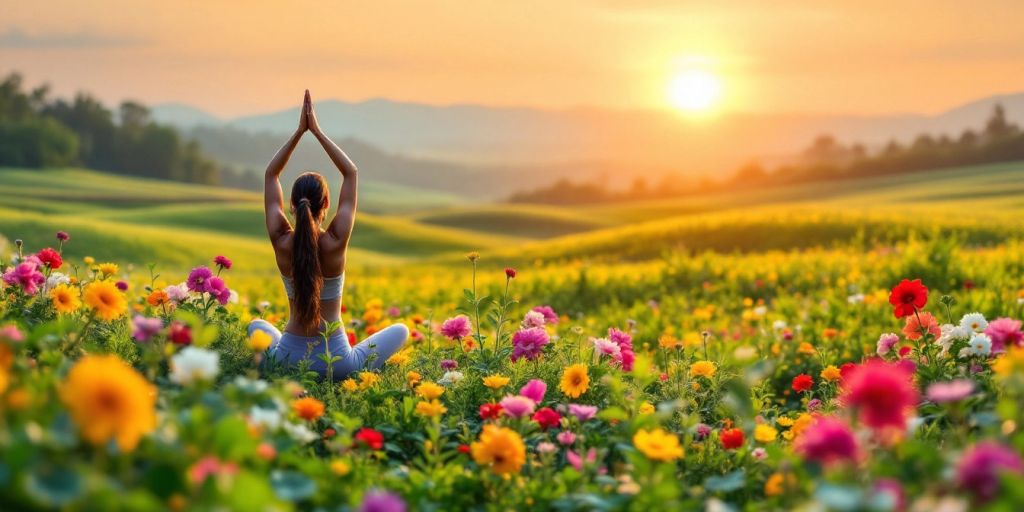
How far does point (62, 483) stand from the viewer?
2.05 meters

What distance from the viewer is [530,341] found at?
4.87 m

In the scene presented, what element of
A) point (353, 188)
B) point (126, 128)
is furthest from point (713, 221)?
point (126, 128)

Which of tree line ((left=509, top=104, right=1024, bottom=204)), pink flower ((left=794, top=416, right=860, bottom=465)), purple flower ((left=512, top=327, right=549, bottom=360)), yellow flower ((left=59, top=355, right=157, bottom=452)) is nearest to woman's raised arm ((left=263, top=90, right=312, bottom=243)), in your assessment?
purple flower ((left=512, top=327, right=549, bottom=360))

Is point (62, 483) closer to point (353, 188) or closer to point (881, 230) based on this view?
point (353, 188)

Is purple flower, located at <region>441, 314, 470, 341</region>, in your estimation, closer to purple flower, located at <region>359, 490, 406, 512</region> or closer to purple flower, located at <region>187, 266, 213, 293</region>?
purple flower, located at <region>187, 266, 213, 293</region>

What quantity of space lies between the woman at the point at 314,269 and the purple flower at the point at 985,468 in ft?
11.6

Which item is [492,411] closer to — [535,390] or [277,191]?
[535,390]

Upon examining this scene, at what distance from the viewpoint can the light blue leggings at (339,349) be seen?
17.8ft

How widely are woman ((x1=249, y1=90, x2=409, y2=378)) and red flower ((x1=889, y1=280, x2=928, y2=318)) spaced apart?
2.78m

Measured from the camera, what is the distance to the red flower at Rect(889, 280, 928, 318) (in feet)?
15.3

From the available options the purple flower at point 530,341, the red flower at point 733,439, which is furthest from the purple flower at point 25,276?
the red flower at point 733,439

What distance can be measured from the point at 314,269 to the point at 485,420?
169cm

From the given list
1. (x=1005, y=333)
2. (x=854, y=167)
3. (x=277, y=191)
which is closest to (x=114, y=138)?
(x=854, y=167)

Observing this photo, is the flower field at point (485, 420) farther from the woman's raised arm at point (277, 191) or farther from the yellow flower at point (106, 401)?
the woman's raised arm at point (277, 191)
